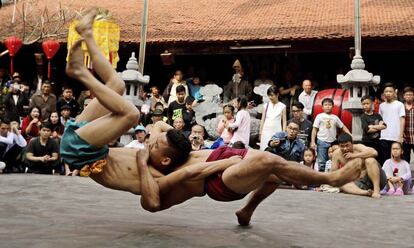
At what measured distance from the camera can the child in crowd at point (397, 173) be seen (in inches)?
317

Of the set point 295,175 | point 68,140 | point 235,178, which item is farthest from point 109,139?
point 295,175

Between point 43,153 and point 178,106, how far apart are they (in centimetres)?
248

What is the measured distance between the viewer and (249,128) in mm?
9578

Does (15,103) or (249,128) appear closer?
(249,128)

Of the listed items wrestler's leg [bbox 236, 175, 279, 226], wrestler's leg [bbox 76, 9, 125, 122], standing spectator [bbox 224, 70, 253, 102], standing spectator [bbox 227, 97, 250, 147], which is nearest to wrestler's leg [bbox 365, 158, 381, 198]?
standing spectator [bbox 227, 97, 250, 147]

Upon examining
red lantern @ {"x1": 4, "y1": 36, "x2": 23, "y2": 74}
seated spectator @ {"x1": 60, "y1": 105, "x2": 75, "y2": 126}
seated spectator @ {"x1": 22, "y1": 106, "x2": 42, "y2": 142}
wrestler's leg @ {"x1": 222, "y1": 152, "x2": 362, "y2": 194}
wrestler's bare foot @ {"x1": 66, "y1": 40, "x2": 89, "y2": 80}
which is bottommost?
seated spectator @ {"x1": 22, "y1": 106, "x2": 42, "y2": 142}

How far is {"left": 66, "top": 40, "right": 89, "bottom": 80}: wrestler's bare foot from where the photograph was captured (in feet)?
14.5

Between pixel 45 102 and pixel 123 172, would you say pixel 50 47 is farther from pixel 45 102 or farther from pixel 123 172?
pixel 123 172

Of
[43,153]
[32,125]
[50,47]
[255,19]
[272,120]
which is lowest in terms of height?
[43,153]

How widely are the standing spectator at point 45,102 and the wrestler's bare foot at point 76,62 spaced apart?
6757 millimetres

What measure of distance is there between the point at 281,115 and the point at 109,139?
5.57 metres

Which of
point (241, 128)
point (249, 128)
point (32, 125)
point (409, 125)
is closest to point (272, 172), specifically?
point (409, 125)

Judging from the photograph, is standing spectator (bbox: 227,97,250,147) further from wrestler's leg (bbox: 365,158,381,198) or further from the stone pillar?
the stone pillar

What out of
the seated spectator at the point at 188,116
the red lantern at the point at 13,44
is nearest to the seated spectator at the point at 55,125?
the seated spectator at the point at 188,116
